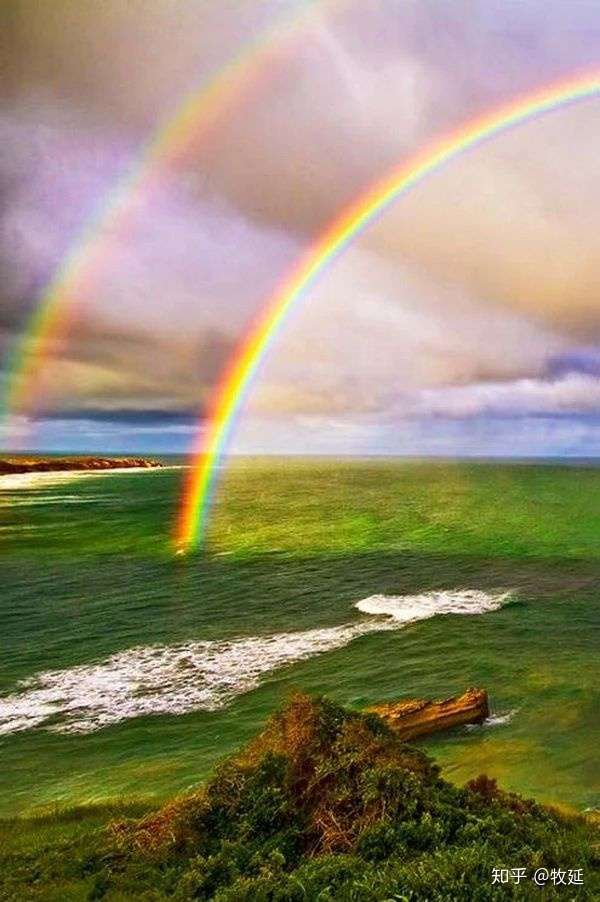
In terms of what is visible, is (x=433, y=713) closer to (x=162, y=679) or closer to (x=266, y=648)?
(x=266, y=648)

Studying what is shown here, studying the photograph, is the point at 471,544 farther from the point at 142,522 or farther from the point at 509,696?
the point at 142,522

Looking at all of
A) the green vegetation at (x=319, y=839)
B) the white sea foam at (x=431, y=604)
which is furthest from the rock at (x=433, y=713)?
the white sea foam at (x=431, y=604)

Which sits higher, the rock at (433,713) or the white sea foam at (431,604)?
the rock at (433,713)

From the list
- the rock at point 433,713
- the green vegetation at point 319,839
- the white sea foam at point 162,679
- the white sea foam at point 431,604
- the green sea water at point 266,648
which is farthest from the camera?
the white sea foam at point 431,604

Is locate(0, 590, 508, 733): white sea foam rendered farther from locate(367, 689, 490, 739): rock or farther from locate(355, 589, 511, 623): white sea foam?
locate(367, 689, 490, 739): rock

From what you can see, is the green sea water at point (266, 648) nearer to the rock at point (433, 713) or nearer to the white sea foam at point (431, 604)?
the white sea foam at point (431, 604)

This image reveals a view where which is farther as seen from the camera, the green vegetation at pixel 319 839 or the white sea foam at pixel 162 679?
the white sea foam at pixel 162 679

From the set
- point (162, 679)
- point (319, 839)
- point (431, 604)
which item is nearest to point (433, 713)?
point (319, 839)
